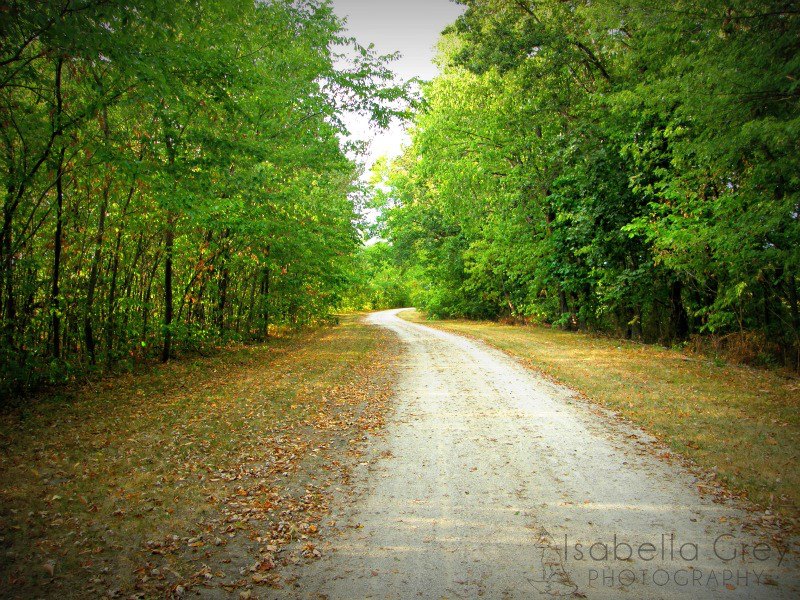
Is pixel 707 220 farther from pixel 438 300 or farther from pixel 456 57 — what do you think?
pixel 438 300

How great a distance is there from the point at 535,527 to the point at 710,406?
5443mm

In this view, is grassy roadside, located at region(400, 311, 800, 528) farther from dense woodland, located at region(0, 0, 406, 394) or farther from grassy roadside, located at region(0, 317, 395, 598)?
dense woodland, located at region(0, 0, 406, 394)

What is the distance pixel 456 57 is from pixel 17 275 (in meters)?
16.1

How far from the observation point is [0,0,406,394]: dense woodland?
6.02 metres

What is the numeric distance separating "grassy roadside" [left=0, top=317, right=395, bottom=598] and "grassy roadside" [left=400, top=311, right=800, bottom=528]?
445 centimetres

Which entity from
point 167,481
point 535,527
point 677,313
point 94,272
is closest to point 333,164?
point 94,272

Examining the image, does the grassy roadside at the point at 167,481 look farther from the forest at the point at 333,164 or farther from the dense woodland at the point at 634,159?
the dense woodland at the point at 634,159

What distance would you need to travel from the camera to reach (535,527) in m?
3.98

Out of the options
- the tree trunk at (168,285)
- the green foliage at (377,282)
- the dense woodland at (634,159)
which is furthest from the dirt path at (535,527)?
the green foliage at (377,282)

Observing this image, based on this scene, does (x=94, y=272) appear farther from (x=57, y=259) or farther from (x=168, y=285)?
(x=168, y=285)

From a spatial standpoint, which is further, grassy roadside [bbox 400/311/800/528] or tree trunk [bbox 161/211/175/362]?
tree trunk [bbox 161/211/175/362]

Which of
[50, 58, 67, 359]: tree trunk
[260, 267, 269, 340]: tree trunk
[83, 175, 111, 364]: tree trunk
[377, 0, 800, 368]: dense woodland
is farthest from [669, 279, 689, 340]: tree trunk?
[50, 58, 67, 359]: tree trunk

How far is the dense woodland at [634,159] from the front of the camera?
7539 millimetres

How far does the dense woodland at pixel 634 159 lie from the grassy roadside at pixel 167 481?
8.23 meters
